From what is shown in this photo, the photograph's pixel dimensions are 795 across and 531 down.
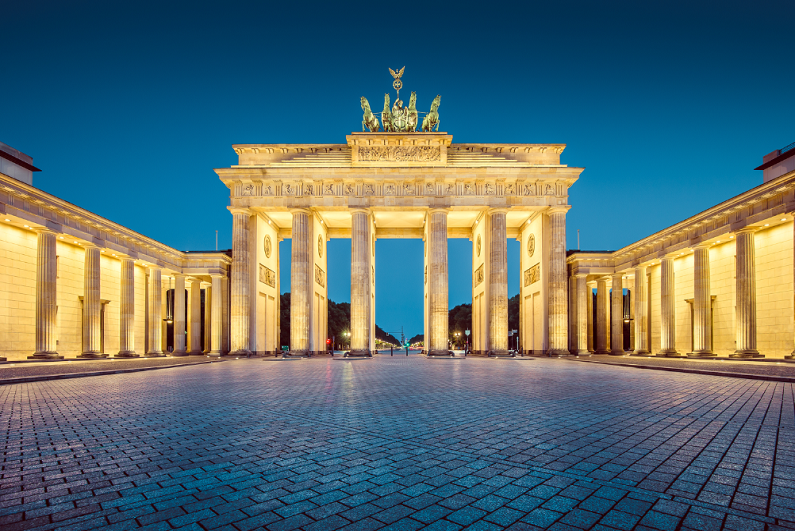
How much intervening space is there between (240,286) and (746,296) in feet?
114

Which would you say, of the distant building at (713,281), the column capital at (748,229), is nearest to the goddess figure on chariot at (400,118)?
the distant building at (713,281)

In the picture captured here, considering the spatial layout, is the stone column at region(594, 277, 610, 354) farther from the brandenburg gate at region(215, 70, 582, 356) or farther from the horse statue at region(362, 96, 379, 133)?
the horse statue at region(362, 96, 379, 133)

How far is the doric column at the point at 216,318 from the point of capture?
38594 millimetres

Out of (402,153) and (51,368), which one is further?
(402,153)

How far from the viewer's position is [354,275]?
118ft

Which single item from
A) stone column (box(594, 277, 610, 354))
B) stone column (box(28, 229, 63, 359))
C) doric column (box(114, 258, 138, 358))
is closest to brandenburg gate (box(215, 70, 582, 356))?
doric column (box(114, 258, 138, 358))

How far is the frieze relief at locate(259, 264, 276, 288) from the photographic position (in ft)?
129

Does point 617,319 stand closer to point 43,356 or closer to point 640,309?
point 640,309

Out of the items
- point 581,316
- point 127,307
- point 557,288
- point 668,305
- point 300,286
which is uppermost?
point 300,286

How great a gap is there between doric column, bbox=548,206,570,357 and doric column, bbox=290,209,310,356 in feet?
66.0

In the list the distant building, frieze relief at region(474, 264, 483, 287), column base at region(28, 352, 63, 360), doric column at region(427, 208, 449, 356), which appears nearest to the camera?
column base at region(28, 352, 63, 360)

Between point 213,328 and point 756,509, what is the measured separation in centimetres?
4110

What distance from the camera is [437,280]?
36.1 meters

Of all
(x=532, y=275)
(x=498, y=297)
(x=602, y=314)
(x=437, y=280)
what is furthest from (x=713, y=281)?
(x=437, y=280)
